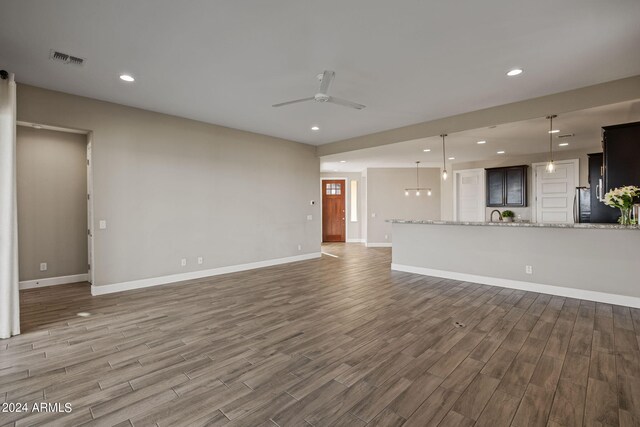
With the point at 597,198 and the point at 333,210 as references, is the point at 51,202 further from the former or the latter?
the point at 597,198

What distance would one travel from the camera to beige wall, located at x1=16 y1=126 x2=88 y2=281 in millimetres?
4867

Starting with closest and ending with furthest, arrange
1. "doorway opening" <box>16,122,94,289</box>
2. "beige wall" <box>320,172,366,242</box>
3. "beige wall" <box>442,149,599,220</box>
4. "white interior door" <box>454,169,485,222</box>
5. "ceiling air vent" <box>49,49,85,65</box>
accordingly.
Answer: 1. "ceiling air vent" <box>49,49,85,65</box>
2. "doorway opening" <box>16,122,94,289</box>
3. "beige wall" <box>442,149,599,220</box>
4. "white interior door" <box>454,169,485,222</box>
5. "beige wall" <box>320,172,366,242</box>

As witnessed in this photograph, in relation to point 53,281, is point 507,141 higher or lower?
higher

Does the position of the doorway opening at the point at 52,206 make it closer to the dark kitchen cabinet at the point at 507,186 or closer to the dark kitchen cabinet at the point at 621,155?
the dark kitchen cabinet at the point at 621,155

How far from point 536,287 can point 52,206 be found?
27.6ft

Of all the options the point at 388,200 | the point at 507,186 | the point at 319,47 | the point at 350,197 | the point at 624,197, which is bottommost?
the point at 624,197

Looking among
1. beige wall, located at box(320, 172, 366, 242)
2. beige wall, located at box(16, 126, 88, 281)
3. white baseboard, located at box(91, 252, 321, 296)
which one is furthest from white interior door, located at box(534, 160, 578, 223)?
beige wall, located at box(16, 126, 88, 281)

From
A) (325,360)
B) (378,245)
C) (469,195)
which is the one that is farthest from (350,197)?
(325,360)

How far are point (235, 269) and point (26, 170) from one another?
3938 millimetres

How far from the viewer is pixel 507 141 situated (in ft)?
20.4

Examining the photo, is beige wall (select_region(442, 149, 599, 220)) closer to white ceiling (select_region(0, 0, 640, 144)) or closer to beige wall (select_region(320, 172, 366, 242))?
beige wall (select_region(320, 172, 366, 242))

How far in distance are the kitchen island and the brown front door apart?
527 cm

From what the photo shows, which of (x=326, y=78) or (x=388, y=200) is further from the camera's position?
(x=388, y=200)

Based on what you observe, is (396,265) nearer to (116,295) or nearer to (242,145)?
(242,145)
